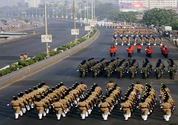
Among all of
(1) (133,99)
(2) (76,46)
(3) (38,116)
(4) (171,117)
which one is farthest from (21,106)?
(2) (76,46)

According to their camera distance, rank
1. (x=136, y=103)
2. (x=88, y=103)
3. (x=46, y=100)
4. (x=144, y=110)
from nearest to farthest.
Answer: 1. (x=144, y=110)
2. (x=88, y=103)
3. (x=46, y=100)
4. (x=136, y=103)

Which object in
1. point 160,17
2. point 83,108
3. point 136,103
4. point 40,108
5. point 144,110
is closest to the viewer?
point 144,110

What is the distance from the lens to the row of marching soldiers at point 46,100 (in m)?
20.1

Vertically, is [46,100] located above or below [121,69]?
below

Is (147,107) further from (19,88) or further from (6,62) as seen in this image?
(6,62)

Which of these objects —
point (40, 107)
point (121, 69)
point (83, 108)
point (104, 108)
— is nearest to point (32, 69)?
point (121, 69)

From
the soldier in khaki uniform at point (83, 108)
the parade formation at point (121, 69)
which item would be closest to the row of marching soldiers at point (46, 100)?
the soldier in khaki uniform at point (83, 108)

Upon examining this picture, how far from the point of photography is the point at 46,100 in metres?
20.8

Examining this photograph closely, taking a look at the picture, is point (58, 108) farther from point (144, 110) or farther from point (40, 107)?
point (144, 110)

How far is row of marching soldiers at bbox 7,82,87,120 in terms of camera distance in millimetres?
20141

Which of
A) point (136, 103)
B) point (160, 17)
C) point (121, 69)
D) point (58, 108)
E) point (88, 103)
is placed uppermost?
point (160, 17)

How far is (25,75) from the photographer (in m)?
33.6

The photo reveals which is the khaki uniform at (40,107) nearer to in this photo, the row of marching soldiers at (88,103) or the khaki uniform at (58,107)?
the khaki uniform at (58,107)

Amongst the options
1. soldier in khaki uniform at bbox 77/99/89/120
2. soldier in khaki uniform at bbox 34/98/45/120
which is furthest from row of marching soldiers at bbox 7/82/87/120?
soldier in khaki uniform at bbox 77/99/89/120
